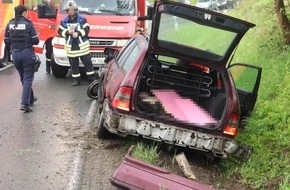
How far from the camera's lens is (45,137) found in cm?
630

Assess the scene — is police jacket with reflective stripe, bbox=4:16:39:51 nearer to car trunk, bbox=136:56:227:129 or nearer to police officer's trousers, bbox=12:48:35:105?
police officer's trousers, bbox=12:48:35:105

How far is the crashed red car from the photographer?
4891 mm

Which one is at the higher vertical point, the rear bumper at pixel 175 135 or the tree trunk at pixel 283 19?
the tree trunk at pixel 283 19

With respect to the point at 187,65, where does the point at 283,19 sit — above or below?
above

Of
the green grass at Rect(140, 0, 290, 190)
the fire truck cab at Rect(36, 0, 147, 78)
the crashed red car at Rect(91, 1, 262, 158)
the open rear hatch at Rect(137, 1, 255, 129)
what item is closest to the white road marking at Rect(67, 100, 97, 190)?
the crashed red car at Rect(91, 1, 262, 158)

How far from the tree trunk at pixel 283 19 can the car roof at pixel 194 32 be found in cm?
389

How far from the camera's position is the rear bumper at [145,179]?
4145 millimetres

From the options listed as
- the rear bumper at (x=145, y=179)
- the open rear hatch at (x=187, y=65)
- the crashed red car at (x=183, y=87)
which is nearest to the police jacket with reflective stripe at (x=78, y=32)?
the crashed red car at (x=183, y=87)

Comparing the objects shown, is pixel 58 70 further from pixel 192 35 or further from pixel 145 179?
pixel 145 179

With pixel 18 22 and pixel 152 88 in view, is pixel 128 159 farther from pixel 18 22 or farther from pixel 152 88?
pixel 18 22

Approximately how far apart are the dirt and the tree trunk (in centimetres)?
421

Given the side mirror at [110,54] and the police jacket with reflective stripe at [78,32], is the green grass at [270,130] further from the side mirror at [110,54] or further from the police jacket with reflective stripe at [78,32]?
the police jacket with reflective stripe at [78,32]

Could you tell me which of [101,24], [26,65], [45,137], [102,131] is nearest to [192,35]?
[102,131]

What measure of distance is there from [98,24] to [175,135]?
563 centimetres
